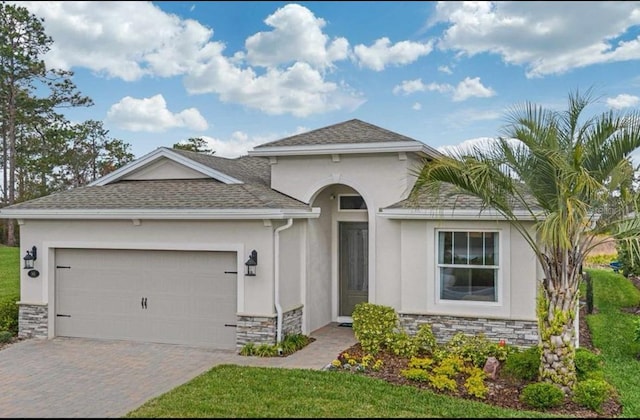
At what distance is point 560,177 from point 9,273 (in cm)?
2338

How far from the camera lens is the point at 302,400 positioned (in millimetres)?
7949

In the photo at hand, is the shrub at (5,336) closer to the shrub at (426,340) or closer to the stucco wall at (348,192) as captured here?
the stucco wall at (348,192)

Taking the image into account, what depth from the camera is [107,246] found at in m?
12.4

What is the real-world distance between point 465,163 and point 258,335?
560cm

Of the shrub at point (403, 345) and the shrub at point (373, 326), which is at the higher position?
the shrub at point (373, 326)

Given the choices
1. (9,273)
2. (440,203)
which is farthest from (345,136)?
(9,273)

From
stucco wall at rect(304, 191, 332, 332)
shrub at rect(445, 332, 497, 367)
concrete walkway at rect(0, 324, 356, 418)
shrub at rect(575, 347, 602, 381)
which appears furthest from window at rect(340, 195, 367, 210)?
shrub at rect(575, 347, 602, 381)

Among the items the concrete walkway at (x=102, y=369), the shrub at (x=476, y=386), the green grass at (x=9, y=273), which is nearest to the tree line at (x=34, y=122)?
the green grass at (x=9, y=273)

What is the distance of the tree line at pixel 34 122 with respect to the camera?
32000 millimetres

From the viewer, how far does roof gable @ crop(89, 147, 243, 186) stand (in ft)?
43.8

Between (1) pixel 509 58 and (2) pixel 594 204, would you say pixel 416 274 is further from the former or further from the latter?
(1) pixel 509 58

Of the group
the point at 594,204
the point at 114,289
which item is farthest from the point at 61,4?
the point at 594,204

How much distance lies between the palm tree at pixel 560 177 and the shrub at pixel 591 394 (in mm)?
263

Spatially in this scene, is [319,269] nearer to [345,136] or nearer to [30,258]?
[345,136]
